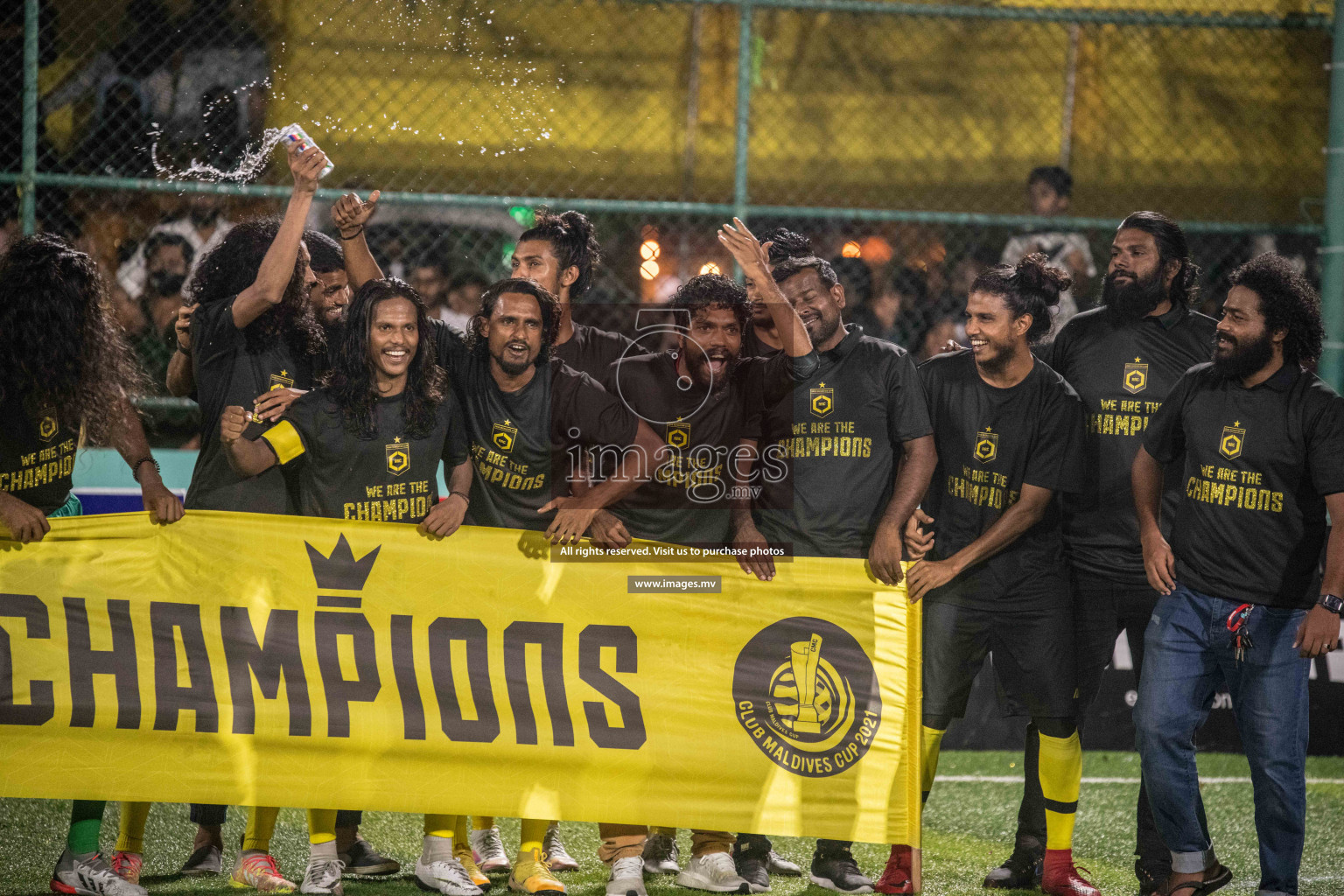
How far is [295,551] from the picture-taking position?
4.73m

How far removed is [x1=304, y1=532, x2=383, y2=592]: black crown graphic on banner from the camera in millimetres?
4738

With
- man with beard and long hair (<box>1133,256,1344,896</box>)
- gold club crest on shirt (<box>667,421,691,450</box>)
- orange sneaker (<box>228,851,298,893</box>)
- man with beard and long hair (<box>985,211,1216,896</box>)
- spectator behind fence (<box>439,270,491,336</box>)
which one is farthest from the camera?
spectator behind fence (<box>439,270,491,336</box>)

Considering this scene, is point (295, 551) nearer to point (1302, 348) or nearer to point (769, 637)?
point (769, 637)

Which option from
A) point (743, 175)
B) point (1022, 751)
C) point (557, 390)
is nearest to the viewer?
point (557, 390)

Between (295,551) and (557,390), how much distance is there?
3.57 ft

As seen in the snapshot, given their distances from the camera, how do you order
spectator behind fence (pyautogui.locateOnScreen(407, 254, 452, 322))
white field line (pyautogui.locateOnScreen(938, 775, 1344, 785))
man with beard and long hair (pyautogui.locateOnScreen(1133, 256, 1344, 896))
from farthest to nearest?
spectator behind fence (pyautogui.locateOnScreen(407, 254, 452, 322)), white field line (pyautogui.locateOnScreen(938, 775, 1344, 785)), man with beard and long hair (pyautogui.locateOnScreen(1133, 256, 1344, 896))

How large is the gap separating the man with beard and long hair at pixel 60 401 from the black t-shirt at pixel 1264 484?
11.9ft

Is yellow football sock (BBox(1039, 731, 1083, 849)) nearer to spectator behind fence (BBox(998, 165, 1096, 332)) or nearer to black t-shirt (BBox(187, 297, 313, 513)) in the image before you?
black t-shirt (BBox(187, 297, 313, 513))

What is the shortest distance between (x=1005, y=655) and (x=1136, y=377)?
48.5 inches

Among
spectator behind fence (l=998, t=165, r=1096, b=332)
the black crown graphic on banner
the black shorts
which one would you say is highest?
spectator behind fence (l=998, t=165, r=1096, b=332)

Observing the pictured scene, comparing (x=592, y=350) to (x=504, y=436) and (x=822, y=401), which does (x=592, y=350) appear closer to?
(x=504, y=436)

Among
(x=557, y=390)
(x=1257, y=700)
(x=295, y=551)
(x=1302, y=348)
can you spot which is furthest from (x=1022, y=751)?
(x=295, y=551)

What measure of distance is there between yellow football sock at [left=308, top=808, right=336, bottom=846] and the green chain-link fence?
2.74 metres

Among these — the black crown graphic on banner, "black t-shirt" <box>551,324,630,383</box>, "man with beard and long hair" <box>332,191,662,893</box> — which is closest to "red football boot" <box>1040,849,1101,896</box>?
"man with beard and long hair" <box>332,191,662,893</box>
